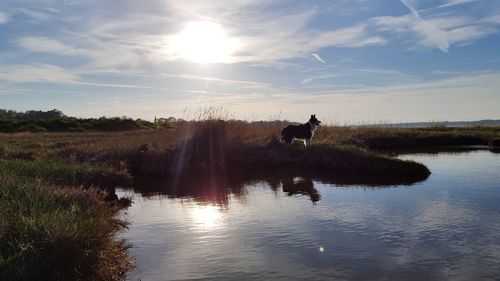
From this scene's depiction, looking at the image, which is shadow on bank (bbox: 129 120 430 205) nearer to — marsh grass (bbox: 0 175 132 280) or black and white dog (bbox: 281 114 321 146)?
black and white dog (bbox: 281 114 321 146)

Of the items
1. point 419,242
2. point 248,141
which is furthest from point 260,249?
point 248,141

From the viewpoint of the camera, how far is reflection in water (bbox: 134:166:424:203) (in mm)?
15688

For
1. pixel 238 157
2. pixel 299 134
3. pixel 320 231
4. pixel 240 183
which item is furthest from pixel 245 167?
pixel 320 231

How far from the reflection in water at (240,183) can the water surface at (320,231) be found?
102mm

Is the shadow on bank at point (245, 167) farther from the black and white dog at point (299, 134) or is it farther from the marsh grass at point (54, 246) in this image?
the marsh grass at point (54, 246)

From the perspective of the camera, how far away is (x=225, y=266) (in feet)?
27.2

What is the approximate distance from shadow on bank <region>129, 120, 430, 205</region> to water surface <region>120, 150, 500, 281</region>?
44 cm

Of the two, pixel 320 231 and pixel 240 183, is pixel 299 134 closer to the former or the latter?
pixel 240 183

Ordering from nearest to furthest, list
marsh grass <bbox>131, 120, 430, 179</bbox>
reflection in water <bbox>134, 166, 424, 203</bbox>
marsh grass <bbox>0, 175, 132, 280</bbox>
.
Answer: marsh grass <bbox>0, 175, 132, 280</bbox>, reflection in water <bbox>134, 166, 424, 203</bbox>, marsh grass <bbox>131, 120, 430, 179</bbox>

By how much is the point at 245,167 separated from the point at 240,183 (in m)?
4.27

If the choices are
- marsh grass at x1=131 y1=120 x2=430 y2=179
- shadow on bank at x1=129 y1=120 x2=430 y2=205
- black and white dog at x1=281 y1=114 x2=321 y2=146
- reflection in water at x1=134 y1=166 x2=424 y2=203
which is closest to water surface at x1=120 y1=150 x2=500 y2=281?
reflection in water at x1=134 y1=166 x2=424 y2=203

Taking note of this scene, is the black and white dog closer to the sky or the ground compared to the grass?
closer to the sky

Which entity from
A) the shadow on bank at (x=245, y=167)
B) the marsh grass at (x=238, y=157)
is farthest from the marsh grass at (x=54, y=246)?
the marsh grass at (x=238, y=157)

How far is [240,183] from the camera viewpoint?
59.0 feet
